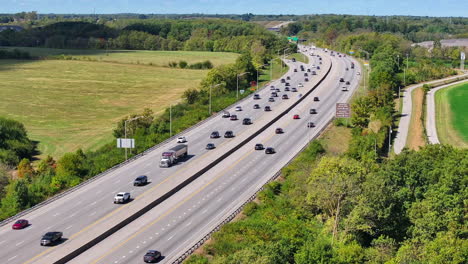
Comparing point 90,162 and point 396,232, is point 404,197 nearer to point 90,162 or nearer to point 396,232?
point 396,232

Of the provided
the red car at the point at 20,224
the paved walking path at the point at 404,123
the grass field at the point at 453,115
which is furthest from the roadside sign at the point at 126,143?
the grass field at the point at 453,115

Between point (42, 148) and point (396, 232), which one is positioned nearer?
point (396, 232)

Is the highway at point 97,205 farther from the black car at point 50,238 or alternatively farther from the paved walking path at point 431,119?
the paved walking path at point 431,119

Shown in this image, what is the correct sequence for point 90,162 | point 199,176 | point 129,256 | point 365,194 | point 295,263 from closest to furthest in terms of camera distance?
point 295,263 < point 129,256 < point 365,194 < point 199,176 < point 90,162

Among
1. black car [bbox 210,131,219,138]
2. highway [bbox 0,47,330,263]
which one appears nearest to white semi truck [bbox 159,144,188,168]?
highway [bbox 0,47,330,263]

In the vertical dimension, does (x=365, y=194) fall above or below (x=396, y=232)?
above

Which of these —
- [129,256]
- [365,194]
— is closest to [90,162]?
[129,256]
